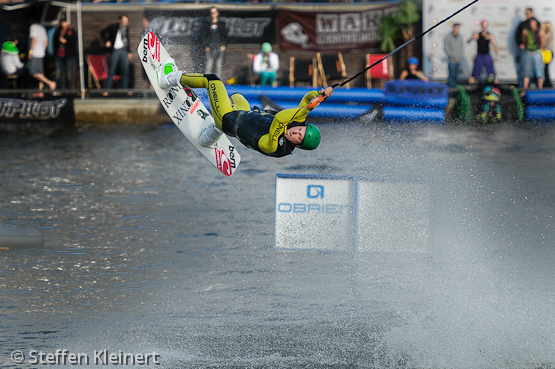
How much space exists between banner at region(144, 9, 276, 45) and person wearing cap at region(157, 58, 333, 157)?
10010mm

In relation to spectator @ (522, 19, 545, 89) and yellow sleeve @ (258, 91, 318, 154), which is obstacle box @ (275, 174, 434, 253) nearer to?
yellow sleeve @ (258, 91, 318, 154)

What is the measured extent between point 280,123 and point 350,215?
4.24 ft

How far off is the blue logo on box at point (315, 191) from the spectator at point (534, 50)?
1146cm

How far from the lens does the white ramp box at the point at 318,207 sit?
8.20 metres

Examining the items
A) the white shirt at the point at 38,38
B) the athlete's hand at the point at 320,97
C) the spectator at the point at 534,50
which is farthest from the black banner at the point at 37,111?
the athlete's hand at the point at 320,97

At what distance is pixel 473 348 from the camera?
278 inches

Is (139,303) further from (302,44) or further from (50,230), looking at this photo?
(302,44)

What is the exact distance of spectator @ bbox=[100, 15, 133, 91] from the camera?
1883cm
